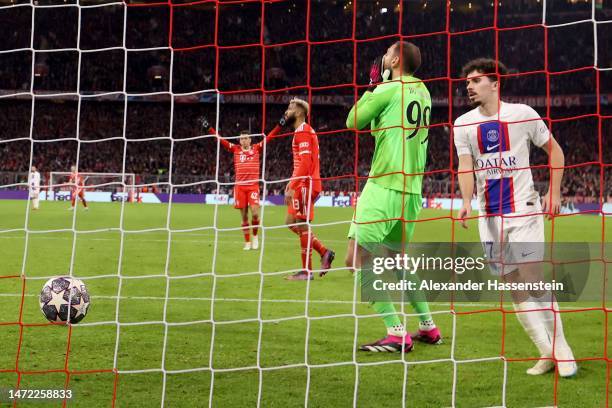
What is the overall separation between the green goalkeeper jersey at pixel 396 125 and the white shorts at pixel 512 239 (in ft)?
1.88

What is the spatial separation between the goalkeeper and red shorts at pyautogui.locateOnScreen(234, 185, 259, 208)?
576 cm

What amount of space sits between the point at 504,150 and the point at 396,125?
0.68 metres

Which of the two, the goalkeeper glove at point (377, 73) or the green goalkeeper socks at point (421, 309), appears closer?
the goalkeeper glove at point (377, 73)

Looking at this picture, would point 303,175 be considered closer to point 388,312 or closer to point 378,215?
point 378,215

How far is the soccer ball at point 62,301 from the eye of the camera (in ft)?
16.0

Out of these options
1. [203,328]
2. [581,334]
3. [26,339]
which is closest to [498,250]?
[581,334]

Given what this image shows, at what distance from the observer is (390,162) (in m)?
4.64

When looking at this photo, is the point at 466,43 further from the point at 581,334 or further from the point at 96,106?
the point at 581,334

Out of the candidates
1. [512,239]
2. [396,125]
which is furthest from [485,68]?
[512,239]

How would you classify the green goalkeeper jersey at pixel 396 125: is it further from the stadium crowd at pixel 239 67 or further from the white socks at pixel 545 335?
the stadium crowd at pixel 239 67

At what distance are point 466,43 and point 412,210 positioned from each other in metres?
29.5

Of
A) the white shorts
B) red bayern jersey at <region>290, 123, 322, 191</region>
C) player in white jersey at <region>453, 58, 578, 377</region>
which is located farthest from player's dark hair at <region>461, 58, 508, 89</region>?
red bayern jersey at <region>290, 123, 322, 191</region>

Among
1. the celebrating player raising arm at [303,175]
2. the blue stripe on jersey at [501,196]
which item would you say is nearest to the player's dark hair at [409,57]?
the blue stripe on jersey at [501,196]

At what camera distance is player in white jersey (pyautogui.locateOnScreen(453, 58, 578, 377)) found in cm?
421
